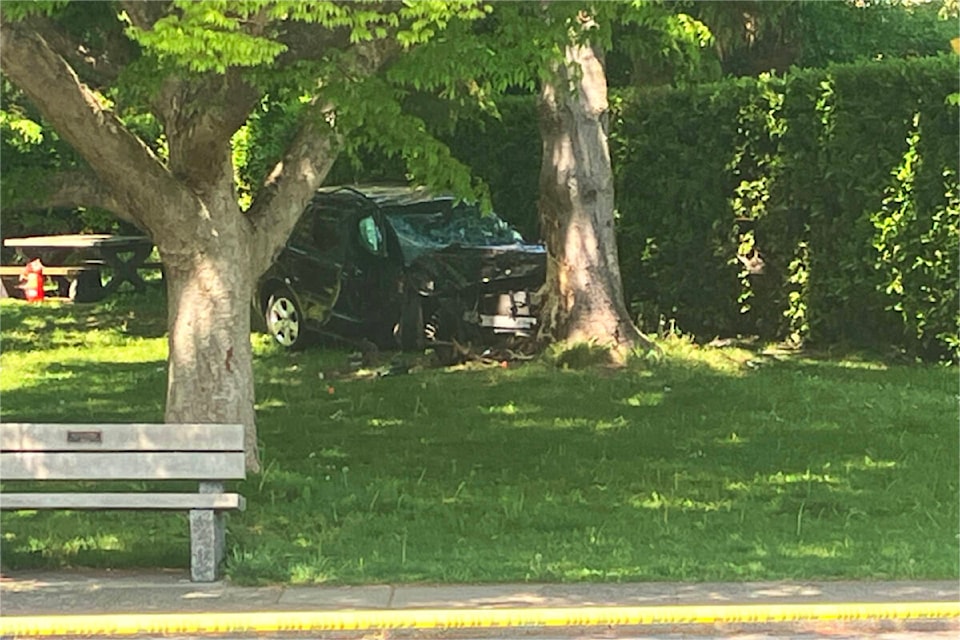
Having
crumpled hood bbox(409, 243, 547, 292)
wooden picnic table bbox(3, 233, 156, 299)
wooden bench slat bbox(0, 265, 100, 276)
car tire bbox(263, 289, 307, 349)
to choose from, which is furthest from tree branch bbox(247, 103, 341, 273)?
wooden bench slat bbox(0, 265, 100, 276)

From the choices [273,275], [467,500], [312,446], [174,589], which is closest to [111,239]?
[273,275]

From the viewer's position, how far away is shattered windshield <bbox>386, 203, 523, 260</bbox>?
15250mm

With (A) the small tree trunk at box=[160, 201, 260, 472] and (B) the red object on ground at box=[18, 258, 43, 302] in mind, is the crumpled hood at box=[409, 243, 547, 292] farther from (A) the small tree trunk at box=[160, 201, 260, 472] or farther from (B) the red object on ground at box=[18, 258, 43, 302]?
(B) the red object on ground at box=[18, 258, 43, 302]

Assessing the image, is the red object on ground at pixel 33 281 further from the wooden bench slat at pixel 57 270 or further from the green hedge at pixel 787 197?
the green hedge at pixel 787 197

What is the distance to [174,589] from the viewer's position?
6598 millimetres

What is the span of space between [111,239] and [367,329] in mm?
6994

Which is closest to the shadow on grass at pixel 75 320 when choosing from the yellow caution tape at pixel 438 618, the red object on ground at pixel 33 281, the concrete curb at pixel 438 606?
the red object on ground at pixel 33 281

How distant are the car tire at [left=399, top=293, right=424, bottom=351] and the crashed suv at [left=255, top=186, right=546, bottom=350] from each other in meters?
0.01

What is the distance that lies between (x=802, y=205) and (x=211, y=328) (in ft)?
26.2

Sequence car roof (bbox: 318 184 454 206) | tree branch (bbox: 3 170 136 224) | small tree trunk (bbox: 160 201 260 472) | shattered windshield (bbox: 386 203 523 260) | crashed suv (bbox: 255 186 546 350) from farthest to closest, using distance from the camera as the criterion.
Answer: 1. car roof (bbox: 318 184 454 206)
2. shattered windshield (bbox: 386 203 523 260)
3. crashed suv (bbox: 255 186 546 350)
4. tree branch (bbox: 3 170 136 224)
5. small tree trunk (bbox: 160 201 260 472)

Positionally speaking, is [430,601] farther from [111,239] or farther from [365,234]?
[111,239]

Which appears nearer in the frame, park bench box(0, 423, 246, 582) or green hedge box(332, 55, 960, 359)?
park bench box(0, 423, 246, 582)

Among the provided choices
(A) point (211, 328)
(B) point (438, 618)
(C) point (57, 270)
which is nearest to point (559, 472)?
(A) point (211, 328)

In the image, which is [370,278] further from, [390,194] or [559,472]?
[559,472]
